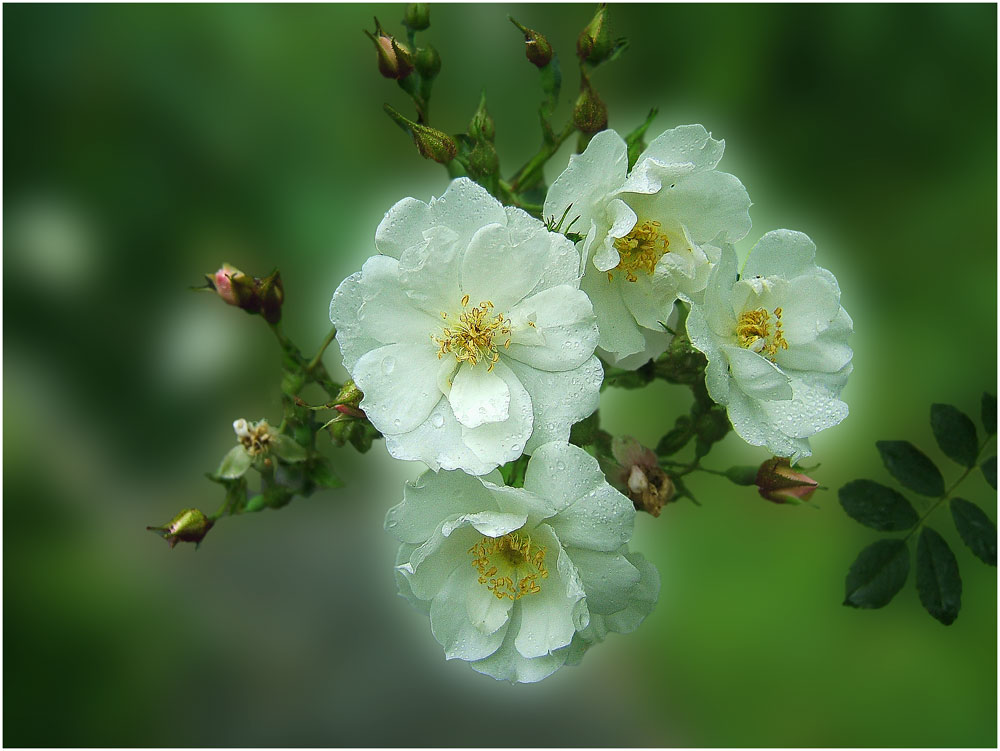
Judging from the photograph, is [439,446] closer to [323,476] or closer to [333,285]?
[323,476]

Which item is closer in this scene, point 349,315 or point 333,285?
point 349,315

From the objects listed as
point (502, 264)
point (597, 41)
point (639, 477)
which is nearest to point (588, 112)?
point (597, 41)

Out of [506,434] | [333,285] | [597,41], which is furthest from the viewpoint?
[333,285]

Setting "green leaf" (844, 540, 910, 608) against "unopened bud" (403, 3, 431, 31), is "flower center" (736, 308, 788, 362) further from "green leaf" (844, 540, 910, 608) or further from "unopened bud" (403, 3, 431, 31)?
"unopened bud" (403, 3, 431, 31)

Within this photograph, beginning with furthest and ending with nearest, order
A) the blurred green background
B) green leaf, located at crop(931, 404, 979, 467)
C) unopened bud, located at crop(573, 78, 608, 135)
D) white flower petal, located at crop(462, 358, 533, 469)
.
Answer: the blurred green background < green leaf, located at crop(931, 404, 979, 467) < unopened bud, located at crop(573, 78, 608, 135) < white flower petal, located at crop(462, 358, 533, 469)

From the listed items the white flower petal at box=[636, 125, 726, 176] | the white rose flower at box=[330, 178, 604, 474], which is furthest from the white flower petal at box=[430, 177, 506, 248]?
the white flower petal at box=[636, 125, 726, 176]

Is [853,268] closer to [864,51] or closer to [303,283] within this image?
[864,51]

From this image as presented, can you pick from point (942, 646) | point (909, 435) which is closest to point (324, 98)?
point (909, 435)
